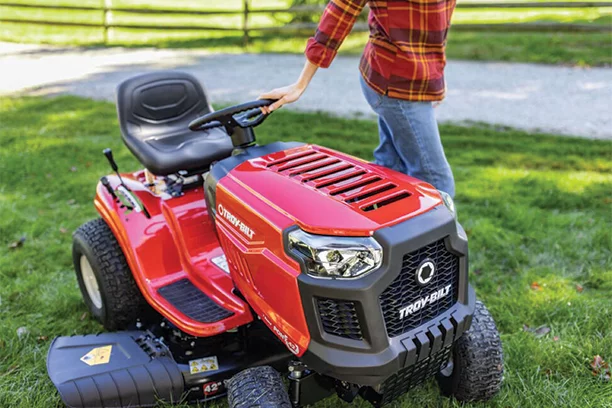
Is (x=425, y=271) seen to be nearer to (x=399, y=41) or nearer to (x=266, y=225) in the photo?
(x=266, y=225)

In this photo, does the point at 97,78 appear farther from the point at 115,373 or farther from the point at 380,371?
the point at 380,371

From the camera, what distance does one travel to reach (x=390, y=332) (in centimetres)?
186

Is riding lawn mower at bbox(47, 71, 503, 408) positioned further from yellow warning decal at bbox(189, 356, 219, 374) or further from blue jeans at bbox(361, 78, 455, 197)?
blue jeans at bbox(361, 78, 455, 197)

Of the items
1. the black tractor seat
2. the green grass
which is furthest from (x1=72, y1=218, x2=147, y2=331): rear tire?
the green grass

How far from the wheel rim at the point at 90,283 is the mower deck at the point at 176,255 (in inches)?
14.1

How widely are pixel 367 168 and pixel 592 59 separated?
27.0 feet

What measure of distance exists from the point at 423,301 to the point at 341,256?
320 mm

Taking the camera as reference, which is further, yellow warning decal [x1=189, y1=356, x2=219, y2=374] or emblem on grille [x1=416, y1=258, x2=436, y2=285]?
yellow warning decal [x1=189, y1=356, x2=219, y2=374]

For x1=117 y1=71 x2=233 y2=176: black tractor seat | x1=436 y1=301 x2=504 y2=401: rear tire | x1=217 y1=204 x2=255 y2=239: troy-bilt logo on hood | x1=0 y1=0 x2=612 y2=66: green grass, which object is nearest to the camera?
x1=217 y1=204 x2=255 y2=239: troy-bilt logo on hood

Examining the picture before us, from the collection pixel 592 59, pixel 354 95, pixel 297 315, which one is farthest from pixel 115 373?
pixel 592 59

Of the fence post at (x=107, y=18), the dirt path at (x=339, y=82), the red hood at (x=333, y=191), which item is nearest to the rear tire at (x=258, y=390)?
the red hood at (x=333, y=191)

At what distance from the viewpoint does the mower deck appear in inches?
99.4

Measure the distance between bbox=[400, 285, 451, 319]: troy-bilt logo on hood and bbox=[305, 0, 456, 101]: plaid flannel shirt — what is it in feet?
2.56

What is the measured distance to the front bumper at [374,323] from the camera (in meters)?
1.78
